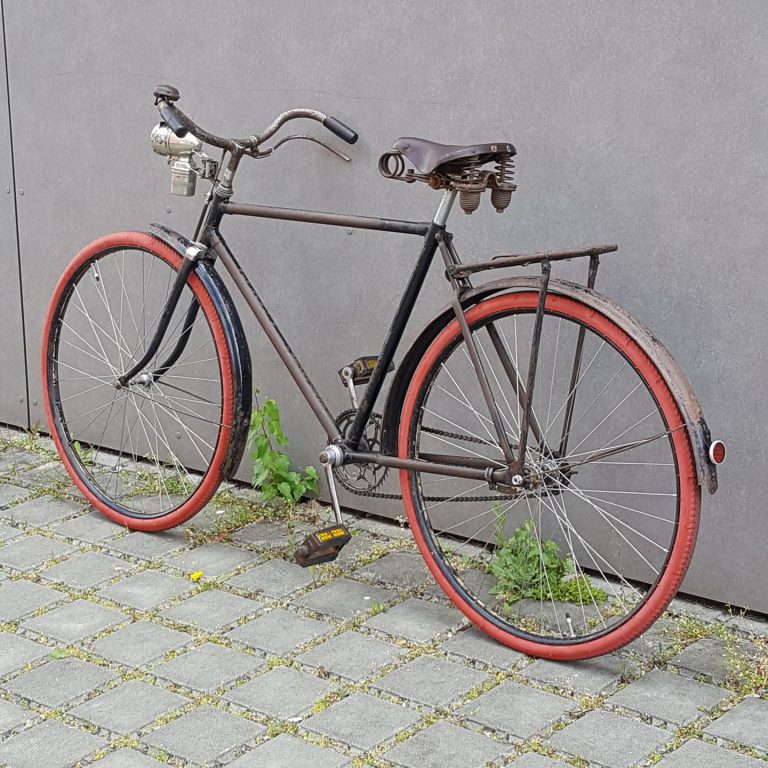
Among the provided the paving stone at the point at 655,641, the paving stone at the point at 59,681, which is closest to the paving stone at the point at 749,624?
the paving stone at the point at 655,641

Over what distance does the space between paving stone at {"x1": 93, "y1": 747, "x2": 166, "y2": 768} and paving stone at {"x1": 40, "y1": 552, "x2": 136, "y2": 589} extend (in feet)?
3.47

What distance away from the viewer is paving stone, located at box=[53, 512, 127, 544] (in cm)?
438

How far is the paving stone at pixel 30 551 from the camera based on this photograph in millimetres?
4160

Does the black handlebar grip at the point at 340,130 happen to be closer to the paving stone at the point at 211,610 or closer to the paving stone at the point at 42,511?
the paving stone at the point at 211,610

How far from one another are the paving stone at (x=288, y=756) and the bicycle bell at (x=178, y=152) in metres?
1.85

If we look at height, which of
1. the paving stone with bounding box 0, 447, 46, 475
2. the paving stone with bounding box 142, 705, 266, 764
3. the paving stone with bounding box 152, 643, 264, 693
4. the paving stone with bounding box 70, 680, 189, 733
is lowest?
the paving stone with bounding box 142, 705, 266, 764

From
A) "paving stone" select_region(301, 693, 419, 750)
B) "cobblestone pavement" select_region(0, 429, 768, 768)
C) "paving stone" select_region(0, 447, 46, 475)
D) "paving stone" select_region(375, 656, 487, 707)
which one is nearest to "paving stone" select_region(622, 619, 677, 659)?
"cobblestone pavement" select_region(0, 429, 768, 768)

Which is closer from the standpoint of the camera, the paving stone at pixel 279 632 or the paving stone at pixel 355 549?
the paving stone at pixel 279 632

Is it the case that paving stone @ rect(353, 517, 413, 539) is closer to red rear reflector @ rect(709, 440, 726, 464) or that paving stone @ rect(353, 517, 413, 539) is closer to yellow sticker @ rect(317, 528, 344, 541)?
yellow sticker @ rect(317, 528, 344, 541)

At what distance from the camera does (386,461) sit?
3760 mm

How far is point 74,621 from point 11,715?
0.57 metres

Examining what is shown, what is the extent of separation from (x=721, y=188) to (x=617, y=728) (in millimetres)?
1501

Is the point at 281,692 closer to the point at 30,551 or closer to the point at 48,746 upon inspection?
the point at 48,746

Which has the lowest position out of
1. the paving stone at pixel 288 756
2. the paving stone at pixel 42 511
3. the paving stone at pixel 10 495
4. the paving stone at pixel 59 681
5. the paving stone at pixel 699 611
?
the paving stone at pixel 288 756
